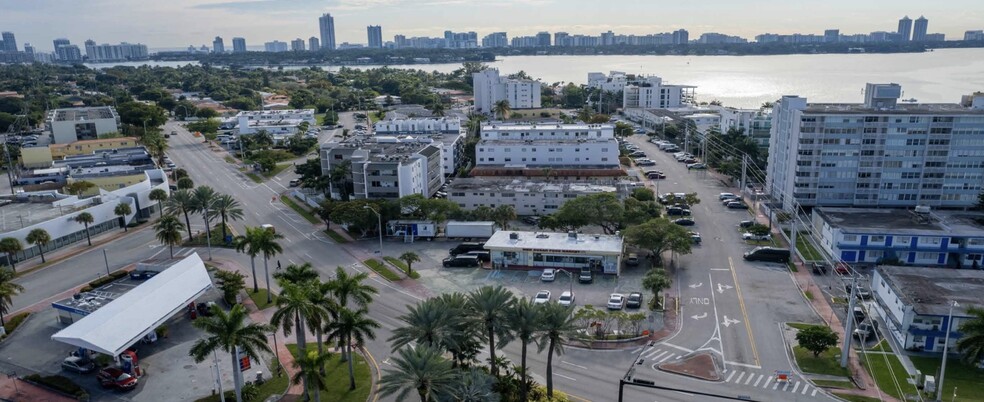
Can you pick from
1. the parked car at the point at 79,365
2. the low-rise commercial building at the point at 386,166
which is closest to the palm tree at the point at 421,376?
the parked car at the point at 79,365

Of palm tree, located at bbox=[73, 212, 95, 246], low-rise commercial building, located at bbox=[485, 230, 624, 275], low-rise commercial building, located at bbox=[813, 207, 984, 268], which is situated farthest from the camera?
palm tree, located at bbox=[73, 212, 95, 246]

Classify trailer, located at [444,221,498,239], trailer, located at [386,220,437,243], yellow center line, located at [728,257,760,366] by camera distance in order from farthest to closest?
1. trailer, located at [386,220,437,243]
2. trailer, located at [444,221,498,239]
3. yellow center line, located at [728,257,760,366]

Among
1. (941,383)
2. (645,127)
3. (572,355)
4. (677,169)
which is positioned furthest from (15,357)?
(645,127)

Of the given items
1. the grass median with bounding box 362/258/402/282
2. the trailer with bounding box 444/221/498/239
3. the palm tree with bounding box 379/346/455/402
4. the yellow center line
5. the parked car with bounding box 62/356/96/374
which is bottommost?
the yellow center line

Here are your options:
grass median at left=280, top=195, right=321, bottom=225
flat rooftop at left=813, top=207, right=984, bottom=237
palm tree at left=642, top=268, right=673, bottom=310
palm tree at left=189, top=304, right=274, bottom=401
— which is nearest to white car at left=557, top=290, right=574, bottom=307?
palm tree at left=642, top=268, right=673, bottom=310

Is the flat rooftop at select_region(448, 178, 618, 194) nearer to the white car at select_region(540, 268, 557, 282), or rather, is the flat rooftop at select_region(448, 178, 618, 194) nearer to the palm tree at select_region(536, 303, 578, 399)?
the white car at select_region(540, 268, 557, 282)

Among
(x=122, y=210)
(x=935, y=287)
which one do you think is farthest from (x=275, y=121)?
(x=935, y=287)

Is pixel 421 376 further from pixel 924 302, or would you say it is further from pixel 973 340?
pixel 924 302

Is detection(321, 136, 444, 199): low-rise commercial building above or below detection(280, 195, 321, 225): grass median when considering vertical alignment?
above
